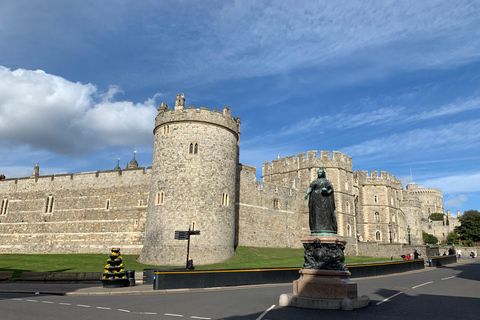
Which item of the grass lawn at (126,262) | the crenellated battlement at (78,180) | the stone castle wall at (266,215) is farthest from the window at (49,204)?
the stone castle wall at (266,215)

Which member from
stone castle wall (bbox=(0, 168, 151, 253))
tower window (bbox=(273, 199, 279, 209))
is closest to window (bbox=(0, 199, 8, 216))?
stone castle wall (bbox=(0, 168, 151, 253))

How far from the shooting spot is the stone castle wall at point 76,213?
32.7m

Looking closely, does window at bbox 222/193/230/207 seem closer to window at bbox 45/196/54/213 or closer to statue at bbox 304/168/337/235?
statue at bbox 304/168/337/235

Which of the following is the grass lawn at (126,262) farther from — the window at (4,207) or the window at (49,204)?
the window at (4,207)

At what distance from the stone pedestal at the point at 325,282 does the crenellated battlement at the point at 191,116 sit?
18.9 m

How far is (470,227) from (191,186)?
220 feet

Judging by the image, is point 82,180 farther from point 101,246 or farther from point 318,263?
point 318,263

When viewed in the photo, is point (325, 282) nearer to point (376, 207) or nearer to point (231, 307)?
point (231, 307)

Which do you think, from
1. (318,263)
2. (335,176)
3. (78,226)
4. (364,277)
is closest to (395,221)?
(335,176)

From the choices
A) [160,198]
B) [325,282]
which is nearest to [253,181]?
[160,198]

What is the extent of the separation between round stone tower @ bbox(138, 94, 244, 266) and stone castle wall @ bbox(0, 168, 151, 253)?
6.03 m

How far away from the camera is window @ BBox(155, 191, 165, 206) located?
2642 cm

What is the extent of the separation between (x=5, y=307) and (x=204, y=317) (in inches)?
244

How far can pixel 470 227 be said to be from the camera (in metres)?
70.7
